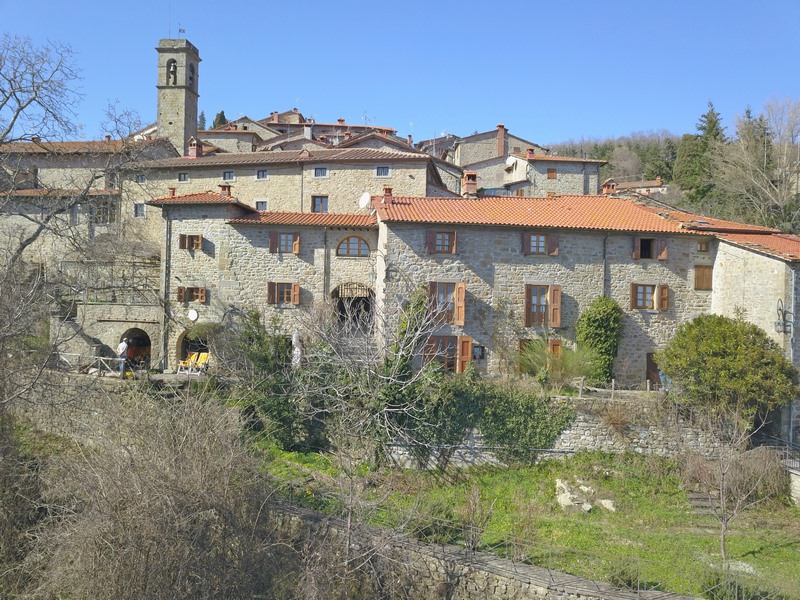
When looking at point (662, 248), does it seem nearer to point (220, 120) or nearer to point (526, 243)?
point (526, 243)

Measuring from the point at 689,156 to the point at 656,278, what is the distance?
1113 inches

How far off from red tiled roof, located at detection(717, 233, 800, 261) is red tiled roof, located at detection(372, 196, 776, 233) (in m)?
0.46

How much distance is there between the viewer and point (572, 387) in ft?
65.8

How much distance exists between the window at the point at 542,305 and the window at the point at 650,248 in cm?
316

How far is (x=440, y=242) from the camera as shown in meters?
21.8

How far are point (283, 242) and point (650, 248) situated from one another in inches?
549

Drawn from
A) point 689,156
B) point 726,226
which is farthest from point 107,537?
point 689,156

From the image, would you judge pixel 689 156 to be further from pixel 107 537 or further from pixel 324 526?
pixel 107 537

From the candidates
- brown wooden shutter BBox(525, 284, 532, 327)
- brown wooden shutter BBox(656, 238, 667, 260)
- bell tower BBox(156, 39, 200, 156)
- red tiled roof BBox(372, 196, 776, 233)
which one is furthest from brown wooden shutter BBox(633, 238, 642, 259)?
bell tower BBox(156, 39, 200, 156)

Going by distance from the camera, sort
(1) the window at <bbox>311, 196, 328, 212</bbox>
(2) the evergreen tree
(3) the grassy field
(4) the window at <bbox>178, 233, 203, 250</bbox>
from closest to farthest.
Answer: (3) the grassy field → (4) the window at <bbox>178, 233, 203, 250</bbox> → (1) the window at <bbox>311, 196, 328, 212</bbox> → (2) the evergreen tree

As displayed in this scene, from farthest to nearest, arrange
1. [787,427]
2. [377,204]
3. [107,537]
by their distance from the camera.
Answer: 1. [377,204]
2. [787,427]
3. [107,537]

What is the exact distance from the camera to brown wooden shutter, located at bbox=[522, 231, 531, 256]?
22.0 meters

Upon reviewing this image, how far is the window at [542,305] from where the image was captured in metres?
21.9

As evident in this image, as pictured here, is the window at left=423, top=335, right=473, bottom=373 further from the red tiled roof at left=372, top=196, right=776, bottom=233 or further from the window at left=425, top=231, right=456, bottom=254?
the red tiled roof at left=372, top=196, right=776, bottom=233
